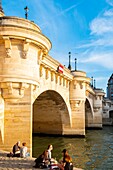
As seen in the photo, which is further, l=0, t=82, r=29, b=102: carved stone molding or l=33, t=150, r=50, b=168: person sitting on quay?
l=0, t=82, r=29, b=102: carved stone molding

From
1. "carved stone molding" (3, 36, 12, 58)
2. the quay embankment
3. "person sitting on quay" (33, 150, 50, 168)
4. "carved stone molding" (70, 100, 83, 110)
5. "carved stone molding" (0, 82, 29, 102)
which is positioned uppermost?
"carved stone molding" (3, 36, 12, 58)

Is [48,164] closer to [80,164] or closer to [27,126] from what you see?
[27,126]

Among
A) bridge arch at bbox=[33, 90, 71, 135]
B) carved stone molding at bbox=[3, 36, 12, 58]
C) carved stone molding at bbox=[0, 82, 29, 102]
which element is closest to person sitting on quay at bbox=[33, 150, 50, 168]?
carved stone molding at bbox=[0, 82, 29, 102]

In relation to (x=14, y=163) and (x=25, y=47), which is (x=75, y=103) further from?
(x=14, y=163)

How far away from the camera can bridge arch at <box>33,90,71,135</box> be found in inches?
1376

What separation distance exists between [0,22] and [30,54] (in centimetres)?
262

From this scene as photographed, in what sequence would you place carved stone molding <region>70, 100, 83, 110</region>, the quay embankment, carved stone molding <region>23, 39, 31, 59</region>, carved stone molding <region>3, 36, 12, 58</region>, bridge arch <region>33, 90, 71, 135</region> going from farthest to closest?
carved stone molding <region>70, 100, 83, 110</region> < bridge arch <region>33, 90, 71, 135</region> < carved stone molding <region>23, 39, 31, 59</region> < carved stone molding <region>3, 36, 12, 58</region> < the quay embankment

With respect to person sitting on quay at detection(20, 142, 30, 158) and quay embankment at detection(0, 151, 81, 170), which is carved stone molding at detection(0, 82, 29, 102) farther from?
quay embankment at detection(0, 151, 81, 170)

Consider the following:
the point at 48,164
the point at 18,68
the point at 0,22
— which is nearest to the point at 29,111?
the point at 18,68

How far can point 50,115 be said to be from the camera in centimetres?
3738

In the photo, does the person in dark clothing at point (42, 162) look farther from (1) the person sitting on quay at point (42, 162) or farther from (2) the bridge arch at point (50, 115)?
(2) the bridge arch at point (50, 115)

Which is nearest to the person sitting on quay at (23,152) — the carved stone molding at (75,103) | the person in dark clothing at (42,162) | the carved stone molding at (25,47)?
the person in dark clothing at (42,162)

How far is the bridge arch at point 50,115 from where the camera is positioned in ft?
115

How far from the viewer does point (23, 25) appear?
14469mm
